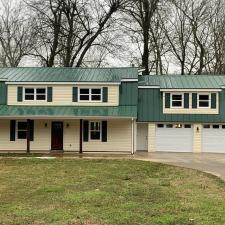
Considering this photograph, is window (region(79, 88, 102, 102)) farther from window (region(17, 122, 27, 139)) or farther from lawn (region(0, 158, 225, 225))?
lawn (region(0, 158, 225, 225))

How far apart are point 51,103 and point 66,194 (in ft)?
61.9

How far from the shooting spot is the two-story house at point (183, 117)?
32.0 metres

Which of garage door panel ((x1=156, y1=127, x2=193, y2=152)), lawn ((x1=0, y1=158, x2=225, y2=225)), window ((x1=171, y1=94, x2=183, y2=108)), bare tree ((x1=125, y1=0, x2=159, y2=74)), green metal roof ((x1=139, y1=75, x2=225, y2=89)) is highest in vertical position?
bare tree ((x1=125, y1=0, x2=159, y2=74))

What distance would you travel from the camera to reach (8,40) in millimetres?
51812

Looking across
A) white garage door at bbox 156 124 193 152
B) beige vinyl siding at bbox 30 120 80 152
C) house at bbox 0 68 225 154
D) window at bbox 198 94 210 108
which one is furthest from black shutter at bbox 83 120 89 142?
window at bbox 198 94 210 108

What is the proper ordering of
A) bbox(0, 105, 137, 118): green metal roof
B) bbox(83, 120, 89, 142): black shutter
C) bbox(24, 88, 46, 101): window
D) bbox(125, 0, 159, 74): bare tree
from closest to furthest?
bbox(0, 105, 137, 118): green metal roof → bbox(83, 120, 89, 142): black shutter → bbox(24, 88, 46, 101): window → bbox(125, 0, 159, 74): bare tree

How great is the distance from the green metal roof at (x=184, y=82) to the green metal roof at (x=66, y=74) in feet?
4.41

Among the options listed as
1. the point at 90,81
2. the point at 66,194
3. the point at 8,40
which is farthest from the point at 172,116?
the point at 8,40

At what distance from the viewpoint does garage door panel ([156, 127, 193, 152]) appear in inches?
1266

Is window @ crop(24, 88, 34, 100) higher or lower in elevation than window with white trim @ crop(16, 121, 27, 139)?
higher

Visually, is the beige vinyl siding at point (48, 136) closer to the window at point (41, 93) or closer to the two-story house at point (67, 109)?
the two-story house at point (67, 109)

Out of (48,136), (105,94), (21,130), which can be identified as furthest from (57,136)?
(105,94)

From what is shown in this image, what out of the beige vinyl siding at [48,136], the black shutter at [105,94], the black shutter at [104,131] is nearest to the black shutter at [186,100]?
the black shutter at [105,94]

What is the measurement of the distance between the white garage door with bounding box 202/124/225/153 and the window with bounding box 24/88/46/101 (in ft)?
37.7
